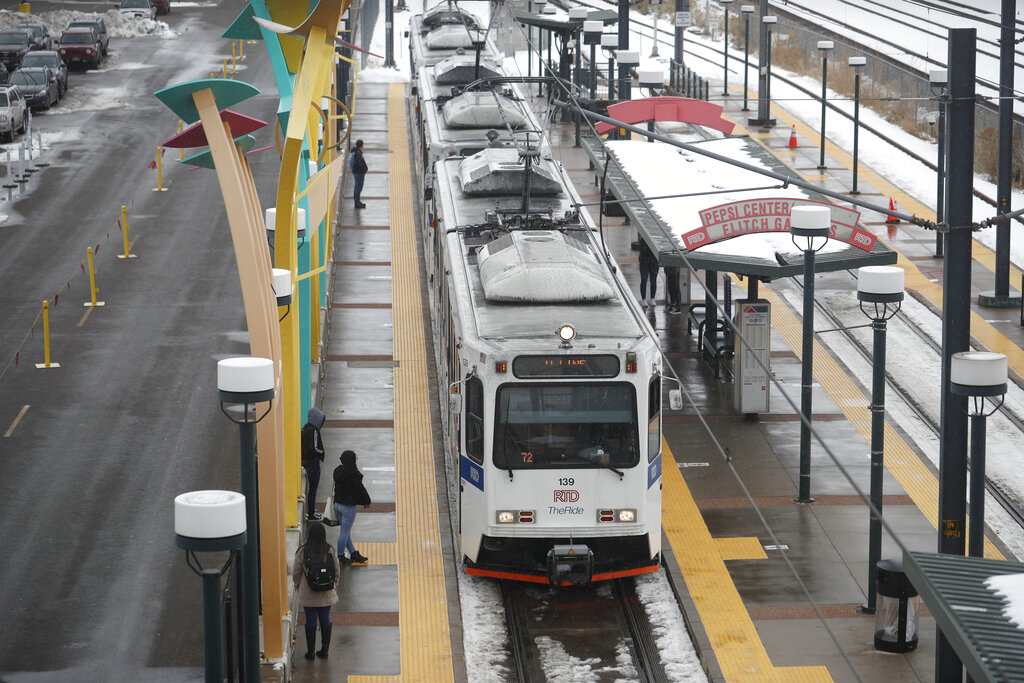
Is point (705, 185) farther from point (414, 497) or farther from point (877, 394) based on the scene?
point (877, 394)

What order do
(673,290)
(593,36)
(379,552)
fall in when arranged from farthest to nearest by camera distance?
1. (593,36)
2. (673,290)
3. (379,552)

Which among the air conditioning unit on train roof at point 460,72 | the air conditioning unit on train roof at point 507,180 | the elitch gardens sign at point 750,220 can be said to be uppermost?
the air conditioning unit on train roof at point 460,72

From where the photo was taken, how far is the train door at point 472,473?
583 inches

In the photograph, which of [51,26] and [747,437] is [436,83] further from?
[51,26]

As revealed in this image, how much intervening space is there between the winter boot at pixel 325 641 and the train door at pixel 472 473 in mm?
1909

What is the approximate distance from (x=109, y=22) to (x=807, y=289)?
48801 mm

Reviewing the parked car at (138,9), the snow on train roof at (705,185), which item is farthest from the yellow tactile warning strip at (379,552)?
the parked car at (138,9)

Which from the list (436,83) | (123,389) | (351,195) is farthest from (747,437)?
(351,195)

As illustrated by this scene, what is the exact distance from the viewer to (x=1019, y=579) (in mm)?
9945

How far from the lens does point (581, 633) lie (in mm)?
14562

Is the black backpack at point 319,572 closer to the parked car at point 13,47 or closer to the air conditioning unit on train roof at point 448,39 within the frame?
the air conditioning unit on train roof at point 448,39

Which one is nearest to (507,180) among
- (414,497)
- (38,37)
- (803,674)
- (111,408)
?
(414,497)

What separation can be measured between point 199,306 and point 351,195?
32.5 ft

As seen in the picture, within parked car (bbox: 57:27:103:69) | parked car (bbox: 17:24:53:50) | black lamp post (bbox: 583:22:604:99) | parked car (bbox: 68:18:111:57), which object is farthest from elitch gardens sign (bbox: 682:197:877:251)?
parked car (bbox: 68:18:111:57)
